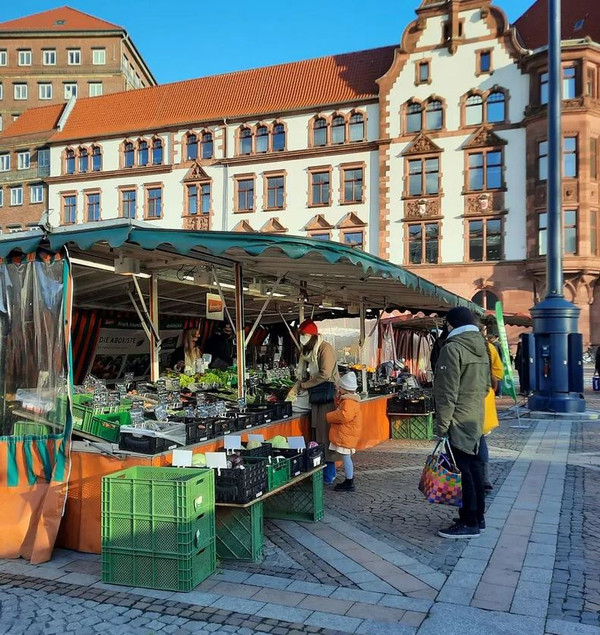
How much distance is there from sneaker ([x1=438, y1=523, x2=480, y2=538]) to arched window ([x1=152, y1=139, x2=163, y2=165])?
114ft

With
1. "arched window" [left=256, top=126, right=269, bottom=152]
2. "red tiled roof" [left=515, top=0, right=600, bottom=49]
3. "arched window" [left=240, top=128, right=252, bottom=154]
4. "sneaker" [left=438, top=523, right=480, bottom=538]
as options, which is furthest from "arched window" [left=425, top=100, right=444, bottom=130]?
"sneaker" [left=438, top=523, right=480, bottom=538]

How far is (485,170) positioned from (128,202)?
20.9m

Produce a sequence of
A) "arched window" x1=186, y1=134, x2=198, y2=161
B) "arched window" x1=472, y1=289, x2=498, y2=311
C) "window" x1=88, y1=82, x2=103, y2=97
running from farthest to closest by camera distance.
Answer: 1. "window" x1=88, y1=82, x2=103, y2=97
2. "arched window" x1=186, y1=134, x2=198, y2=161
3. "arched window" x1=472, y1=289, x2=498, y2=311

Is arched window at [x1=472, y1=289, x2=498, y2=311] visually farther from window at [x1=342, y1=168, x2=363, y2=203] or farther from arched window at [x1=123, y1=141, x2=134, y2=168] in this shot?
arched window at [x1=123, y1=141, x2=134, y2=168]

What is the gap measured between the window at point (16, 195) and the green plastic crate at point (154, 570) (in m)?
42.0

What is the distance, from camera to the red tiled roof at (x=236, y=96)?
1345 inches

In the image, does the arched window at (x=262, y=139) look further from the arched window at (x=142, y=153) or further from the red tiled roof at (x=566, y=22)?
the red tiled roof at (x=566, y=22)

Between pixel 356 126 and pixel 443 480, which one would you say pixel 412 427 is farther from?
pixel 356 126

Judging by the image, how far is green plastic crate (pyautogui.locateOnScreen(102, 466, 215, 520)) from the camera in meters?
4.03

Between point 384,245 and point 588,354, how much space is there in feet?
35.7

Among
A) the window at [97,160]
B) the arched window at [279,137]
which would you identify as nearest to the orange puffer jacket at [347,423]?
the arched window at [279,137]

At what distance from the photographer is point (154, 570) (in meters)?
4.14

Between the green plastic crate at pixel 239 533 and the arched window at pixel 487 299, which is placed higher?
the arched window at pixel 487 299

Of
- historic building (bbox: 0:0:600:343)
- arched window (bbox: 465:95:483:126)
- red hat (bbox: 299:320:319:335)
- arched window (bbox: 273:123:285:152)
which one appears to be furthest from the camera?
arched window (bbox: 273:123:285:152)
